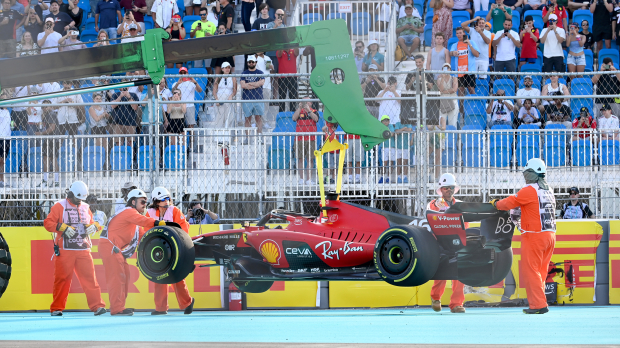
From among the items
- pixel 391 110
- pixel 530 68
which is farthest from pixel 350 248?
pixel 530 68

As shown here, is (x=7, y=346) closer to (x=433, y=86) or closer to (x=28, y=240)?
(x=28, y=240)

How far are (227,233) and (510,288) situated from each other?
5864 millimetres

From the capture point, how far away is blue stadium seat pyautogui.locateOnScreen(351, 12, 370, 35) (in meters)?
18.4

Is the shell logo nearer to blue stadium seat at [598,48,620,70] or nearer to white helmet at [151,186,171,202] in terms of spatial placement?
white helmet at [151,186,171,202]

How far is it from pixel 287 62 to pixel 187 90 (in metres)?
2.98

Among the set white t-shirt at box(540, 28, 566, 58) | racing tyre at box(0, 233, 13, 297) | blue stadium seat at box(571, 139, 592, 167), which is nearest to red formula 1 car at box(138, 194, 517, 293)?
racing tyre at box(0, 233, 13, 297)

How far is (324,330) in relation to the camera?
8.16 meters

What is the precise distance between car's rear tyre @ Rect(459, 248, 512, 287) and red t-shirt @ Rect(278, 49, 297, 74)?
9.14 meters

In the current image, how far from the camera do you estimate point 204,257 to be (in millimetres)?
8836

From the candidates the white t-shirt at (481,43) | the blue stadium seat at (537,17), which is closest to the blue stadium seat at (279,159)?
the white t-shirt at (481,43)

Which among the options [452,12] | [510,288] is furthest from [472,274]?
[452,12]

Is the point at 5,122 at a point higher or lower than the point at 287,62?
lower

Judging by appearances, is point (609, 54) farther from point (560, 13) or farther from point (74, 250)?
point (74, 250)

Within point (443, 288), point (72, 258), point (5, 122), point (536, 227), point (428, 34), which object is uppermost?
point (428, 34)
